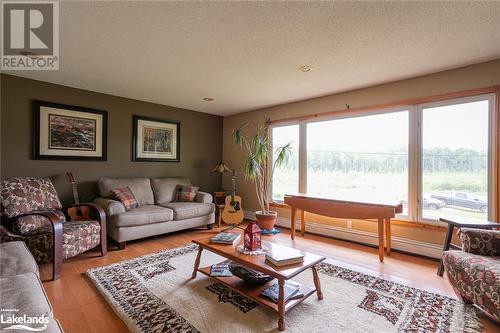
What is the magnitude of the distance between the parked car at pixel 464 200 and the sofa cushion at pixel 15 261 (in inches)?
151

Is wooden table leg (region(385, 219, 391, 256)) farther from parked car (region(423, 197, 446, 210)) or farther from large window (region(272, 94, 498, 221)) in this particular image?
parked car (region(423, 197, 446, 210))

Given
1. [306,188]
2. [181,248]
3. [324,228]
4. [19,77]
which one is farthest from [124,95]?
[324,228]

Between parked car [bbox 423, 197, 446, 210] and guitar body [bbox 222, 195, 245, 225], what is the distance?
8.92 feet

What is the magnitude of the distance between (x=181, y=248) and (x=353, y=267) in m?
2.03

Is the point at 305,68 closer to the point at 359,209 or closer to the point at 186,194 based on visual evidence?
the point at 359,209

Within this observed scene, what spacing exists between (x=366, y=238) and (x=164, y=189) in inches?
126

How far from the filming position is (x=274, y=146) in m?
4.53

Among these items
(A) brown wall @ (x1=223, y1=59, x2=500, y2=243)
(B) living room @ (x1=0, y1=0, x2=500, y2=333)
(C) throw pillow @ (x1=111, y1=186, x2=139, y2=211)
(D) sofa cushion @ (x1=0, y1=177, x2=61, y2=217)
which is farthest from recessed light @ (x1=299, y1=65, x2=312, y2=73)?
(D) sofa cushion @ (x1=0, y1=177, x2=61, y2=217)

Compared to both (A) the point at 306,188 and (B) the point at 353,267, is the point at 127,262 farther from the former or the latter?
(A) the point at 306,188

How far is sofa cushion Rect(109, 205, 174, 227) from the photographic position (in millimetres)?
3047

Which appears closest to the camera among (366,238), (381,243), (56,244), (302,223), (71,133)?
(56,244)

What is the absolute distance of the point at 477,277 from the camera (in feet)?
5.22

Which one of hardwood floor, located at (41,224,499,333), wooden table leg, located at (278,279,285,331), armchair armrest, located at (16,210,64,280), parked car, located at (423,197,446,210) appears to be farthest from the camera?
parked car, located at (423,197,446,210)

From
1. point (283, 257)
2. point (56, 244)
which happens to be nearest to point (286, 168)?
point (283, 257)
